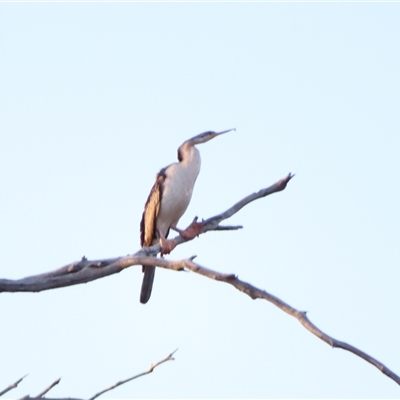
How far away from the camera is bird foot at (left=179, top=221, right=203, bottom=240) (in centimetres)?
741

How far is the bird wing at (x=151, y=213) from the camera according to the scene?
9.05 metres

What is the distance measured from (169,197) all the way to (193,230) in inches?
58.1

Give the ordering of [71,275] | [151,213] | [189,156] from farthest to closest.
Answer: [151,213] → [189,156] → [71,275]

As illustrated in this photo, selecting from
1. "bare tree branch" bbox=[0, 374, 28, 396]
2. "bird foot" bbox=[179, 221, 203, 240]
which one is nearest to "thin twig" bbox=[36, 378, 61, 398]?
"bare tree branch" bbox=[0, 374, 28, 396]

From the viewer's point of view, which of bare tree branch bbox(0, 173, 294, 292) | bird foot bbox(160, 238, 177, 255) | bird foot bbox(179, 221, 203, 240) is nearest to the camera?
bare tree branch bbox(0, 173, 294, 292)

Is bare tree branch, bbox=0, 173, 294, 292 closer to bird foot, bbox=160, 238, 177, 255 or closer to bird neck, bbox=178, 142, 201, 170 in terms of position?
bird foot, bbox=160, 238, 177, 255

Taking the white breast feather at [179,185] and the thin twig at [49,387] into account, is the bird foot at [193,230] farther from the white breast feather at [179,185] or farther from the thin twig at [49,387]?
the thin twig at [49,387]

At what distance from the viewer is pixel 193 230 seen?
294 inches

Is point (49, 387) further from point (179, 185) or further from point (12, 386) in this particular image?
point (179, 185)

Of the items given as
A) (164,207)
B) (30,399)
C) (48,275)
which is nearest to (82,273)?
(48,275)

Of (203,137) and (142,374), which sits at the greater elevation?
(203,137)

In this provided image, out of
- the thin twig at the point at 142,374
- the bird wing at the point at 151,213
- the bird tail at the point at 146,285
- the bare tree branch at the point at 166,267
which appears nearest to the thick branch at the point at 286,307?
the bare tree branch at the point at 166,267

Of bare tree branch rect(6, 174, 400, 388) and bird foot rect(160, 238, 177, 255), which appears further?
bird foot rect(160, 238, 177, 255)

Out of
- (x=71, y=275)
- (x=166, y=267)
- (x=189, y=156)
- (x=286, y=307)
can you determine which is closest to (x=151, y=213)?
(x=189, y=156)
